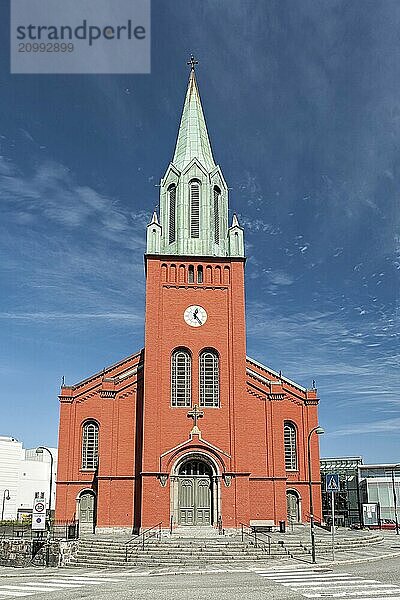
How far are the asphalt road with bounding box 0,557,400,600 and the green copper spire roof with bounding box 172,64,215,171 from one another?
89.6 ft

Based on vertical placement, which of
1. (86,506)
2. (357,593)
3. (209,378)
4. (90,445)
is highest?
(209,378)

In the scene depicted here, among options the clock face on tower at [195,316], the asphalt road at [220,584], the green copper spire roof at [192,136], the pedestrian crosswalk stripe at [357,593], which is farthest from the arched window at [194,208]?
the pedestrian crosswalk stripe at [357,593]

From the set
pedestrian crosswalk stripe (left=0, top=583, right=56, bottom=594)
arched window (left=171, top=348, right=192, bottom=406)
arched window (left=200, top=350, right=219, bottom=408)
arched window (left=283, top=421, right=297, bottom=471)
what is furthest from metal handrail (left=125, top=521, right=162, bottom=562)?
arched window (left=283, top=421, right=297, bottom=471)

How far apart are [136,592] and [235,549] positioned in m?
12.0

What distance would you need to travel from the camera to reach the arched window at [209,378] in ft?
124

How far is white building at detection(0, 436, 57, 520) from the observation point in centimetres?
9856

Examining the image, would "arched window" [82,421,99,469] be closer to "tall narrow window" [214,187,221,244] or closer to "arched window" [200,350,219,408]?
"arched window" [200,350,219,408]

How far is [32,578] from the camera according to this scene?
80.9 ft

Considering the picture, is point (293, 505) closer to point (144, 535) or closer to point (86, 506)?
point (144, 535)

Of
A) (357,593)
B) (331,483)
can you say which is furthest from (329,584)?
(331,483)

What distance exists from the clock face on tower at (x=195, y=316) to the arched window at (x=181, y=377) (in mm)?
1907

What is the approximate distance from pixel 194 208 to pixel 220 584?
1030 inches

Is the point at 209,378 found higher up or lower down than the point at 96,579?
higher up

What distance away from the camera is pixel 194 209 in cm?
4166
